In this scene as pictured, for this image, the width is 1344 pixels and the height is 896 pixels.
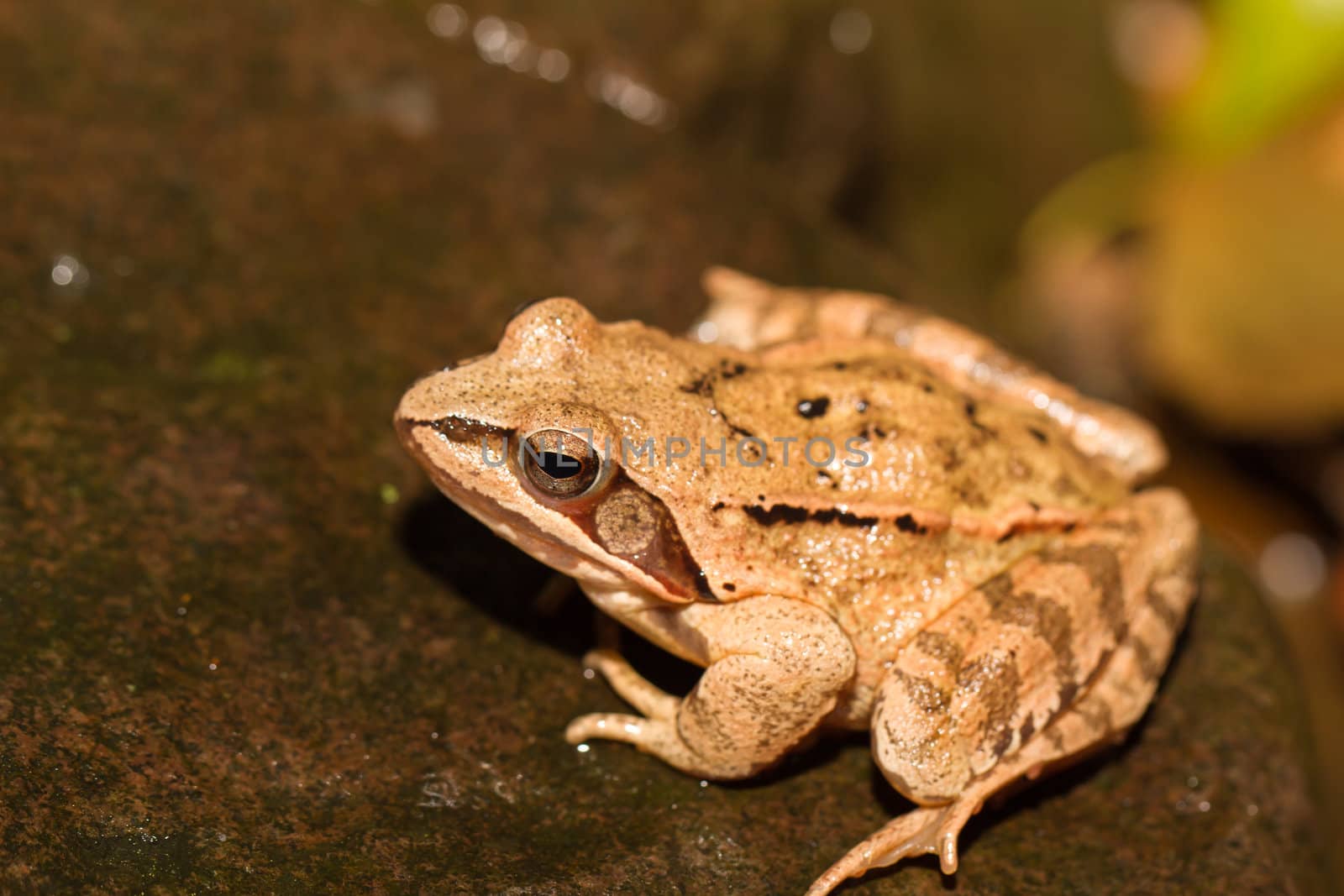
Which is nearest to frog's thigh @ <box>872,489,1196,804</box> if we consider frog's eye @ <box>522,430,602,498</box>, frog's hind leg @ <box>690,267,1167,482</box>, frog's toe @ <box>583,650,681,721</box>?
frog's hind leg @ <box>690,267,1167,482</box>

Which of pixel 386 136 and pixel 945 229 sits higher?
pixel 945 229

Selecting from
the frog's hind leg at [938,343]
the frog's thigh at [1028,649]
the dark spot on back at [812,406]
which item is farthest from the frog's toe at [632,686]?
the frog's hind leg at [938,343]

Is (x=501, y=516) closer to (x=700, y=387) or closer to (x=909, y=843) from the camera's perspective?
(x=700, y=387)

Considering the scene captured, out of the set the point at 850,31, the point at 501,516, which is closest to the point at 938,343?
the point at 501,516

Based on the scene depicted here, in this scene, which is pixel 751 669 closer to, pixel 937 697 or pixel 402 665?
pixel 937 697

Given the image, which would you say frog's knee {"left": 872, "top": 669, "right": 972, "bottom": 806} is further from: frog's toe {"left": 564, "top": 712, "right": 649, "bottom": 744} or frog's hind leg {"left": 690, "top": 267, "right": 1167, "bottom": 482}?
frog's hind leg {"left": 690, "top": 267, "right": 1167, "bottom": 482}

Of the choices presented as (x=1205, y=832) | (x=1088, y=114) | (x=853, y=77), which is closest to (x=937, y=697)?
(x=1205, y=832)
